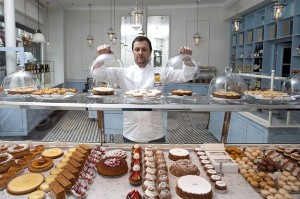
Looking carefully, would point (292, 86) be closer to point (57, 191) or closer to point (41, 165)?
point (57, 191)

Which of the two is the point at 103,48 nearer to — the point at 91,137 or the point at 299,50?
the point at 91,137

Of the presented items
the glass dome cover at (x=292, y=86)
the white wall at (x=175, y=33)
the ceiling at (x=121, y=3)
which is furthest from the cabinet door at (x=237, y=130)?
the ceiling at (x=121, y=3)

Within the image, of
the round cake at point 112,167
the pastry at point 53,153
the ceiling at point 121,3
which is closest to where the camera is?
the round cake at point 112,167

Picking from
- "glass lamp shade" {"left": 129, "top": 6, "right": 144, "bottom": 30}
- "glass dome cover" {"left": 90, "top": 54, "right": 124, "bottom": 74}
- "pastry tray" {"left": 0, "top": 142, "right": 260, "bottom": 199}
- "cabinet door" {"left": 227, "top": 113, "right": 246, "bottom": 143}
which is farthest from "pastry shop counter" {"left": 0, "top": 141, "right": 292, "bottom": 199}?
"cabinet door" {"left": 227, "top": 113, "right": 246, "bottom": 143}

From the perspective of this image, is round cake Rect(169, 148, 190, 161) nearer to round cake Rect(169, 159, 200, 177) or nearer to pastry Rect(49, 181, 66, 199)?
round cake Rect(169, 159, 200, 177)

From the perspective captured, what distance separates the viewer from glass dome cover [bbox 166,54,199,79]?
87.0 inches

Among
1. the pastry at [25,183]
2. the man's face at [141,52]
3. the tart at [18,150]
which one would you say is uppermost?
the man's face at [141,52]

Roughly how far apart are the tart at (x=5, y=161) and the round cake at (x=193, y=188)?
1.12 m

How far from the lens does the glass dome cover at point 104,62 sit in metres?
2.04

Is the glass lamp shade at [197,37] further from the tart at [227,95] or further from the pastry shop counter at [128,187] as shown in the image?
the pastry shop counter at [128,187]

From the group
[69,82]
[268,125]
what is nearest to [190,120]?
[268,125]

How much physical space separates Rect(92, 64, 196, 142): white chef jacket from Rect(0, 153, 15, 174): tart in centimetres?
88

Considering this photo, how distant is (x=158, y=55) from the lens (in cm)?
1013

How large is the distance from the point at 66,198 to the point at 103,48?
1.11 metres
